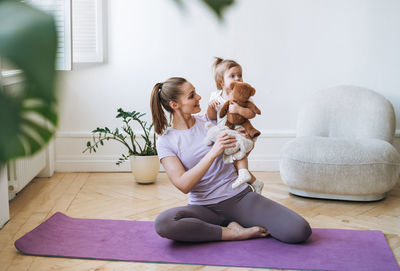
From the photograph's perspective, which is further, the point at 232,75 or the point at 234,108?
the point at 232,75

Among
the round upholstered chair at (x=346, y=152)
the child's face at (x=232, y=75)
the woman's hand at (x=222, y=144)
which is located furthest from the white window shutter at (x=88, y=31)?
the woman's hand at (x=222, y=144)

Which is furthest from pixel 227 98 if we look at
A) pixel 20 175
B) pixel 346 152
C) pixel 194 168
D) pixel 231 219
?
pixel 20 175

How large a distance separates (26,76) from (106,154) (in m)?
3.65

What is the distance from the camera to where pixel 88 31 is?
3.57m

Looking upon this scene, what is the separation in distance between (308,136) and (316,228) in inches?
33.9

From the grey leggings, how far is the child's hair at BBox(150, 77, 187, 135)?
0.41 metres

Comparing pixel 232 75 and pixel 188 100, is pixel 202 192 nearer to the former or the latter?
pixel 188 100

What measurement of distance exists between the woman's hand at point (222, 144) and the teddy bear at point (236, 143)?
28 mm

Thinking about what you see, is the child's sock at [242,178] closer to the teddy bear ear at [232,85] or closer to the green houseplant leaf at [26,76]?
the teddy bear ear at [232,85]

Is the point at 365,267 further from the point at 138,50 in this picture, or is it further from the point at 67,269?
the point at 138,50

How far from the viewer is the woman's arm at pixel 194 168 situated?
83.8 inches

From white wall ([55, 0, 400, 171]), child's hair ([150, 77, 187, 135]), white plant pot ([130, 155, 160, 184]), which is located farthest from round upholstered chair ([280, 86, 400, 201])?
child's hair ([150, 77, 187, 135])

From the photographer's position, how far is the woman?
2.14 meters

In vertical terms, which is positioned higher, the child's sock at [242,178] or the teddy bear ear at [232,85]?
the teddy bear ear at [232,85]
